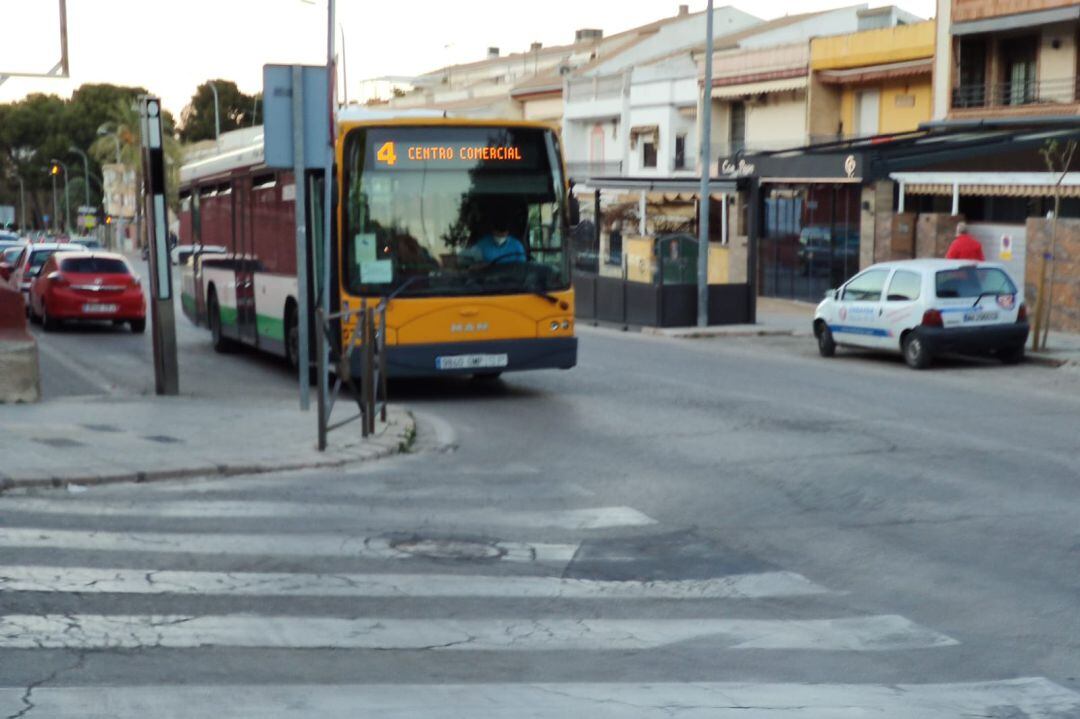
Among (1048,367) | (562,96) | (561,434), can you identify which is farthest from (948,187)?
(562,96)

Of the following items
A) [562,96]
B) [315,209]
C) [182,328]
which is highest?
[562,96]

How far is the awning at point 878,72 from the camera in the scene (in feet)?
137

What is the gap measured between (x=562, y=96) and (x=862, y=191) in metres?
33.8

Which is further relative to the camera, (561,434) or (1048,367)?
(1048,367)

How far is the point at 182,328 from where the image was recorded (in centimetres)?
3069

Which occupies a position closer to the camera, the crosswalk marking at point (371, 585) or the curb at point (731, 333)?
the crosswalk marking at point (371, 585)

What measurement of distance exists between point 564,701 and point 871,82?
4013cm

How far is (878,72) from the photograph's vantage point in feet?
142

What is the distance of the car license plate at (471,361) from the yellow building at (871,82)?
90.2ft

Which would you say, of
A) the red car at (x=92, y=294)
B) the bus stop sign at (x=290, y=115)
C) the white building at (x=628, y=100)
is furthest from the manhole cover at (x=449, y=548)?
the white building at (x=628, y=100)

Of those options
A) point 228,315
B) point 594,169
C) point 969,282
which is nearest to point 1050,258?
point 969,282

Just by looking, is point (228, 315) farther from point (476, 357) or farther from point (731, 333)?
point (731, 333)

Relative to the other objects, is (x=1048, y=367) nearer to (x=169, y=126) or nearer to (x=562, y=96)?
(x=562, y=96)

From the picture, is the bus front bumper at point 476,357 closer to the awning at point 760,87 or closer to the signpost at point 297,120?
the signpost at point 297,120
